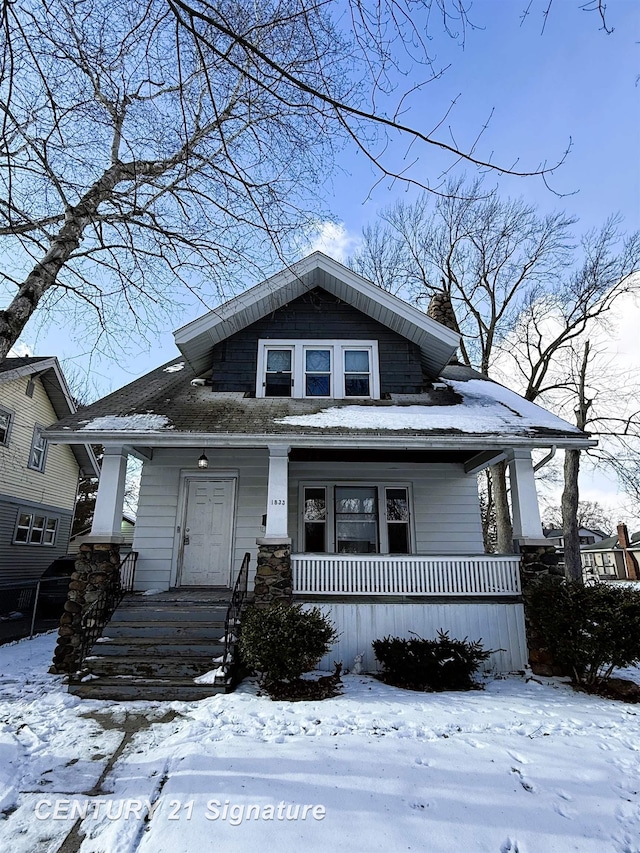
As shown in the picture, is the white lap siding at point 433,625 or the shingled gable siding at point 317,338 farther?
the shingled gable siding at point 317,338

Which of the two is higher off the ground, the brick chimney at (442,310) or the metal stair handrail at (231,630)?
the brick chimney at (442,310)

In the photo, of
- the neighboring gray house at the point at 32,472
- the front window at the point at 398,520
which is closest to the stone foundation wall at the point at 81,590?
the front window at the point at 398,520

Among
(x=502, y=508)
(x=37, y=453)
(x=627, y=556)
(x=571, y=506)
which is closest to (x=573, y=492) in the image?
(x=571, y=506)

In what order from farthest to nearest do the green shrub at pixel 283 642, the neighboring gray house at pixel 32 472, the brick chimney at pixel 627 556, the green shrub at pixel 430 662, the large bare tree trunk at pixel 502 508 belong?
the brick chimney at pixel 627 556 → the large bare tree trunk at pixel 502 508 → the neighboring gray house at pixel 32 472 → the green shrub at pixel 430 662 → the green shrub at pixel 283 642

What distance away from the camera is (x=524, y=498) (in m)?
7.96

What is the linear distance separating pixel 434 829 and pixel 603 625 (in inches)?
168

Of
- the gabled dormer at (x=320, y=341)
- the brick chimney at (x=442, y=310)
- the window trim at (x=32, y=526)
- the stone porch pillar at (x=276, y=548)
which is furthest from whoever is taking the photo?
the window trim at (x=32, y=526)

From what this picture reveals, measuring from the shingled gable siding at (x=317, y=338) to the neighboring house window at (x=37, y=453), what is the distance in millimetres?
9528

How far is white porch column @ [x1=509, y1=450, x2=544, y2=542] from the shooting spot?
7.84 meters

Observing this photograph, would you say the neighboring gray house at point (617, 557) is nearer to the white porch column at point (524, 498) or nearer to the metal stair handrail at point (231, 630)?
the white porch column at point (524, 498)

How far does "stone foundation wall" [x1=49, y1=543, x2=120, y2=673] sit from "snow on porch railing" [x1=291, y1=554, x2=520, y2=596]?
303cm

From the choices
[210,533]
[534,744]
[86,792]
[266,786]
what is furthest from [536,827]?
[210,533]

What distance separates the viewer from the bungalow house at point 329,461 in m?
7.69

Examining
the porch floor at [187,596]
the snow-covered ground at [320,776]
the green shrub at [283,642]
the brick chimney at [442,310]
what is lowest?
the snow-covered ground at [320,776]
